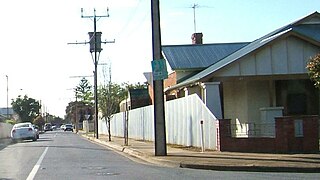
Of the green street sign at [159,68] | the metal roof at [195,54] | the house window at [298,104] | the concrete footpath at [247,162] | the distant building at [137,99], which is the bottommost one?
the concrete footpath at [247,162]

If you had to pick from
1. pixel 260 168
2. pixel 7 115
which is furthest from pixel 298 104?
pixel 7 115

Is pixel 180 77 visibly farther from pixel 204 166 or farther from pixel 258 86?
pixel 204 166

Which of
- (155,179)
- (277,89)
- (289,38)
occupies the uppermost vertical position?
(289,38)

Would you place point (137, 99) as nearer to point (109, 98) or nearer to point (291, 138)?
point (109, 98)

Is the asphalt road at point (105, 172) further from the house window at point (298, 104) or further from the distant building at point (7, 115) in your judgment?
the distant building at point (7, 115)

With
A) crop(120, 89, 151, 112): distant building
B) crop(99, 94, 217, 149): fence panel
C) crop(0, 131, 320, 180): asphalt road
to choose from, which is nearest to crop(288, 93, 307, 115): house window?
crop(99, 94, 217, 149): fence panel

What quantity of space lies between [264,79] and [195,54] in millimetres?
13591

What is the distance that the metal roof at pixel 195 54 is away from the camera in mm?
37688

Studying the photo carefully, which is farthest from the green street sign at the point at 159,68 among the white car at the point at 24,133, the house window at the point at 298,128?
the white car at the point at 24,133

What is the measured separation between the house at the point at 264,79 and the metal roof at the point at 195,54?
0.56 ft

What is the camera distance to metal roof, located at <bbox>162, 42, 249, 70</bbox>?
3769 centimetres

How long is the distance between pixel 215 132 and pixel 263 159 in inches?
174

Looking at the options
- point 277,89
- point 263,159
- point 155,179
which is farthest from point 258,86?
point 155,179

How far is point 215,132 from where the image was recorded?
2305 centimetres
